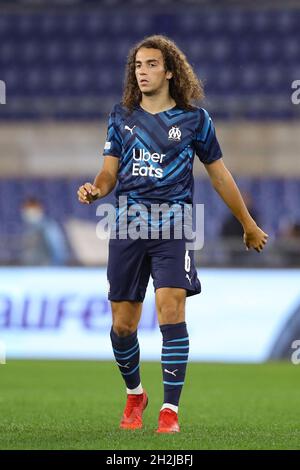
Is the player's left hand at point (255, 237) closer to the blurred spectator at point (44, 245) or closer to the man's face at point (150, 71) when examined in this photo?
the man's face at point (150, 71)

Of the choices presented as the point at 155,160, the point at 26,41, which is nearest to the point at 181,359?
the point at 155,160

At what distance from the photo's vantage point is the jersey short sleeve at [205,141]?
20.0ft

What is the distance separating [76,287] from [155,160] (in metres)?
7.53

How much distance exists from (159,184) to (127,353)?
0.95 m

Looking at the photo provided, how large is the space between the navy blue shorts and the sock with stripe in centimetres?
25

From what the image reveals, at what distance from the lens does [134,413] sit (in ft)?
20.5

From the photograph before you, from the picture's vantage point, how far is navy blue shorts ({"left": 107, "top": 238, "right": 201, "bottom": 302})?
594 centimetres

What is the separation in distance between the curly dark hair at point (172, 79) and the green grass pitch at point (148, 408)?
1.75 m

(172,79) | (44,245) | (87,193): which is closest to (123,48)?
(44,245)

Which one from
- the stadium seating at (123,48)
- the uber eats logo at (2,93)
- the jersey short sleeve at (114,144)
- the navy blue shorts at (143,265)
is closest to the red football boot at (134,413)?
the navy blue shorts at (143,265)

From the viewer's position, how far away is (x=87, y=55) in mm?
19016

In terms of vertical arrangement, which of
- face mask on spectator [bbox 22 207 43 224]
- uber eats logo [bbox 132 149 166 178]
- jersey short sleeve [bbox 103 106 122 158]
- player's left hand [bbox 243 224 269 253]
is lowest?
face mask on spectator [bbox 22 207 43 224]

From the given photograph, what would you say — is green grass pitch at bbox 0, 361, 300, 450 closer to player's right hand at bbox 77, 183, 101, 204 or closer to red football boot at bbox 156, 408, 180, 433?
red football boot at bbox 156, 408, 180, 433

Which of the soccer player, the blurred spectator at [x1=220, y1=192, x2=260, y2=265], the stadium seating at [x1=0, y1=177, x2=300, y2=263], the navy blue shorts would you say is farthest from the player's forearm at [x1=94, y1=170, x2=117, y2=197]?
the stadium seating at [x1=0, y1=177, x2=300, y2=263]
